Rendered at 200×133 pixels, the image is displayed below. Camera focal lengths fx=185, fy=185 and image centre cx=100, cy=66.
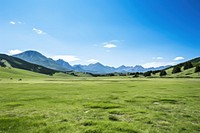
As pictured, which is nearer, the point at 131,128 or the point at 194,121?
the point at 131,128

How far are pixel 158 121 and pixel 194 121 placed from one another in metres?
3.82

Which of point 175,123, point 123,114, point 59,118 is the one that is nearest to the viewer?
point 175,123

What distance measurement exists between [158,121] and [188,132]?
12.1 feet

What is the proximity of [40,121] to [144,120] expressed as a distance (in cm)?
1061

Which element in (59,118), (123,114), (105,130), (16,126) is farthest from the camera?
(123,114)

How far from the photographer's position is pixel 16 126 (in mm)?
17016

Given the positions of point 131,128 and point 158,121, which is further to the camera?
point 158,121

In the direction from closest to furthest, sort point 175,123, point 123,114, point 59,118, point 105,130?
point 105,130, point 175,123, point 59,118, point 123,114

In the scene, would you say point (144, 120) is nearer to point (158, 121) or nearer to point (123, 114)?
point (158, 121)

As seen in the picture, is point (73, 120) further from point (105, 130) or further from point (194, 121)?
point (194, 121)

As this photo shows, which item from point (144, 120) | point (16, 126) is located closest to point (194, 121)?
point (144, 120)

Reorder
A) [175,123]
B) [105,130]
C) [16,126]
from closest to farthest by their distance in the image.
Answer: [105,130], [16,126], [175,123]

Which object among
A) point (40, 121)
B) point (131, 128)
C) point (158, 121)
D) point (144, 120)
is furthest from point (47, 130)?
point (158, 121)

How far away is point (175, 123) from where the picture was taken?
18312 millimetres
